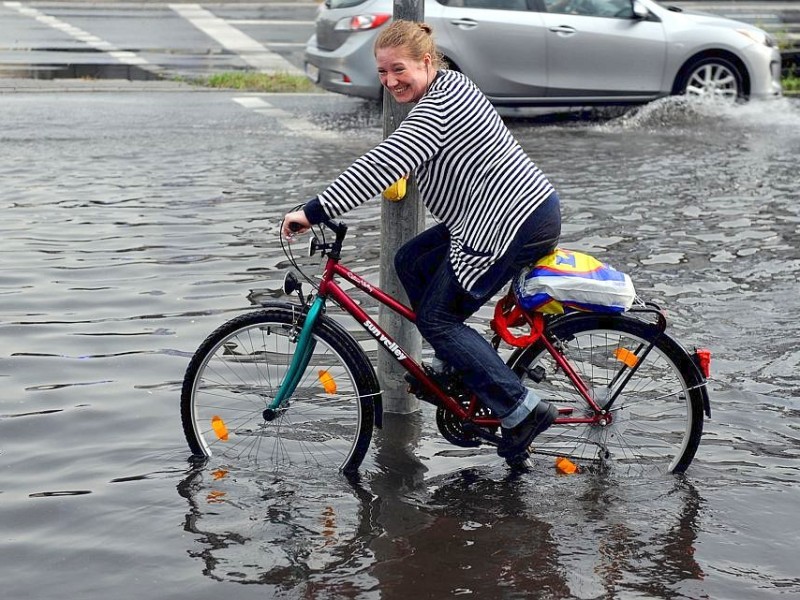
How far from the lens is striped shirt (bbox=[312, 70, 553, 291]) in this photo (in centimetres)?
475

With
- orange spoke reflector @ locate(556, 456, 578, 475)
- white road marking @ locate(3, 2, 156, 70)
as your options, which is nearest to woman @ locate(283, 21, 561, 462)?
orange spoke reflector @ locate(556, 456, 578, 475)

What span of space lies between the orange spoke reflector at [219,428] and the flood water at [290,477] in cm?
21

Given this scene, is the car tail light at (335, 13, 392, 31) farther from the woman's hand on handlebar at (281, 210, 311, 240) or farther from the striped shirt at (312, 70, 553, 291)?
the woman's hand on handlebar at (281, 210, 311, 240)

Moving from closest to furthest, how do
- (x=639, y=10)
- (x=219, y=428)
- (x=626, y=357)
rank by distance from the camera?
(x=626, y=357), (x=219, y=428), (x=639, y=10)

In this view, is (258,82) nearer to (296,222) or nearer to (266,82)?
(266,82)

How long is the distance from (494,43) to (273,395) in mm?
9424

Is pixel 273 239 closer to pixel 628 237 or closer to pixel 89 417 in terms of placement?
pixel 628 237

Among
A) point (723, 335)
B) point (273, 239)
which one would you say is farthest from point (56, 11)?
point (723, 335)

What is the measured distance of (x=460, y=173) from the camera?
487 centimetres

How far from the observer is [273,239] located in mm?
9195

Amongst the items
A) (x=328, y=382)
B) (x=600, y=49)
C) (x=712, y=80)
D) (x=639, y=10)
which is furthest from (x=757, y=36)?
(x=328, y=382)

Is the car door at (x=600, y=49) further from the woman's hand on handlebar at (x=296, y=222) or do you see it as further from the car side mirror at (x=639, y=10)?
the woman's hand on handlebar at (x=296, y=222)

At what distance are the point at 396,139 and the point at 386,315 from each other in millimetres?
1351

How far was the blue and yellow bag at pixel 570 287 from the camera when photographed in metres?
4.91
